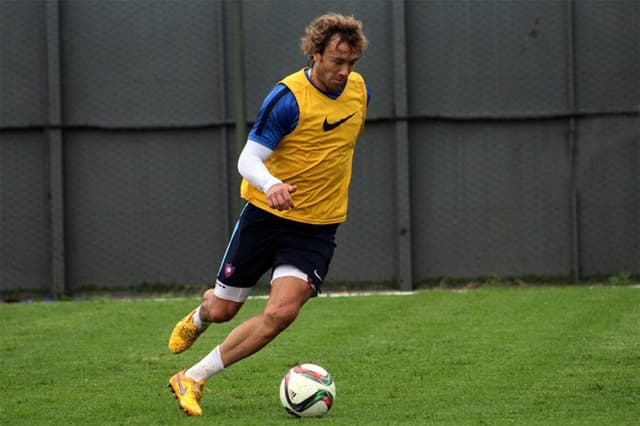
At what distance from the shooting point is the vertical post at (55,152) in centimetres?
1222

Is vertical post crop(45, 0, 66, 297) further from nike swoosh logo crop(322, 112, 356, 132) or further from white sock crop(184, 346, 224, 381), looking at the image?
nike swoosh logo crop(322, 112, 356, 132)

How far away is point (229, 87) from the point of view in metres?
12.4

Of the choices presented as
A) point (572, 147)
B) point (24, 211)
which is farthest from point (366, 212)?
point (24, 211)

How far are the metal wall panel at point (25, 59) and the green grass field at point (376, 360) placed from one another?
7.05ft

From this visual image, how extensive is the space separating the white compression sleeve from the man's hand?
7 centimetres

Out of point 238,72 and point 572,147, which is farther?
point 572,147

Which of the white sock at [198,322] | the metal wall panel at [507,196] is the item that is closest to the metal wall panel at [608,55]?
the metal wall panel at [507,196]

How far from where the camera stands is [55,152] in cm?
1227

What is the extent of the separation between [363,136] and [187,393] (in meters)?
6.55

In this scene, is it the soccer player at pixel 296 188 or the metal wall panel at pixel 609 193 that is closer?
the soccer player at pixel 296 188

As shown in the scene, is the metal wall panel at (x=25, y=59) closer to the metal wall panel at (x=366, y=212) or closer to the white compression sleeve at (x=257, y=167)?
the metal wall panel at (x=366, y=212)

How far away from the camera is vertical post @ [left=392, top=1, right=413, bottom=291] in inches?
473

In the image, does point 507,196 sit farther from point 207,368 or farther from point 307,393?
point 307,393

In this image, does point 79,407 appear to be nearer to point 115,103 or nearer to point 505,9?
point 115,103
